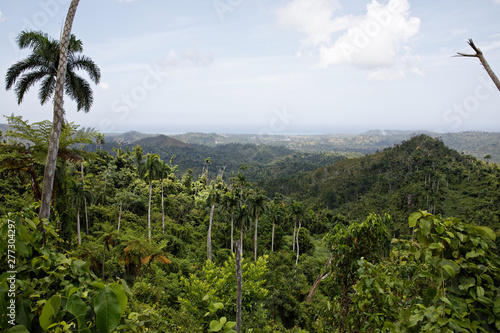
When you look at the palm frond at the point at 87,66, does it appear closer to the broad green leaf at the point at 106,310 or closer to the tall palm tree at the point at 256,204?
the broad green leaf at the point at 106,310

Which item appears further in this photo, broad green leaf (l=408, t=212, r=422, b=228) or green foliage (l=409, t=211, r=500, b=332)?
broad green leaf (l=408, t=212, r=422, b=228)

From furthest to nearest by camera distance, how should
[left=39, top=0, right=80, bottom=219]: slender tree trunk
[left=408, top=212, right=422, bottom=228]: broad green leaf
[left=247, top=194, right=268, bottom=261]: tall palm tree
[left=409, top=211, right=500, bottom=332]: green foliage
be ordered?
[left=247, top=194, right=268, bottom=261]: tall palm tree < [left=39, top=0, right=80, bottom=219]: slender tree trunk < [left=408, top=212, right=422, bottom=228]: broad green leaf < [left=409, top=211, right=500, bottom=332]: green foliage

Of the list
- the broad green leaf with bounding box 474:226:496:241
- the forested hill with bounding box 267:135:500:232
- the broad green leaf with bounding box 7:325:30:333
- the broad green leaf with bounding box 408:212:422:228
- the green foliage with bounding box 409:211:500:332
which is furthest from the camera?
the forested hill with bounding box 267:135:500:232

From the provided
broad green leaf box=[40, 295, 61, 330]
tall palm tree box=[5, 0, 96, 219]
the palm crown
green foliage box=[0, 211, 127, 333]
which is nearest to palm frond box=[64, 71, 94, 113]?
the palm crown

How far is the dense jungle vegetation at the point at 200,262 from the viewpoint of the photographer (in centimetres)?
155

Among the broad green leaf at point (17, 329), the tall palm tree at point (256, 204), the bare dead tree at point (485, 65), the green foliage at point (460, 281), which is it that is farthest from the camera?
the tall palm tree at point (256, 204)

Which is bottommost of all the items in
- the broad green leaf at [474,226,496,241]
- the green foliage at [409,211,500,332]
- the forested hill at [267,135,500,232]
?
the forested hill at [267,135,500,232]

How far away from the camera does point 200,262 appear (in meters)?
23.5

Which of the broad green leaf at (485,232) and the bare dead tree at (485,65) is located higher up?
the bare dead tree at (485,65)

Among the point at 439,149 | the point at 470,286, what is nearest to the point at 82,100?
the point at 470,286

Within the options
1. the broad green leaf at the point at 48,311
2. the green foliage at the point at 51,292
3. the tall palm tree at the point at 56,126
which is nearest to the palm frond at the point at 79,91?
the tall palm tree at the point at 56,126

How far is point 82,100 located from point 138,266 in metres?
7.92

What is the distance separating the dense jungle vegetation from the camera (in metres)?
1.55

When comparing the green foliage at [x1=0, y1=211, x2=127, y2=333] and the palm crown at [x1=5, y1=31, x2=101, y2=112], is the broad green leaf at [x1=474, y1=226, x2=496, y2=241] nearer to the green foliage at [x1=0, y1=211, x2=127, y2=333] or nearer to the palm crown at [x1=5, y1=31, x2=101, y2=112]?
the green foliage at [x1=0, y1=211, x2=127, y2=333]
